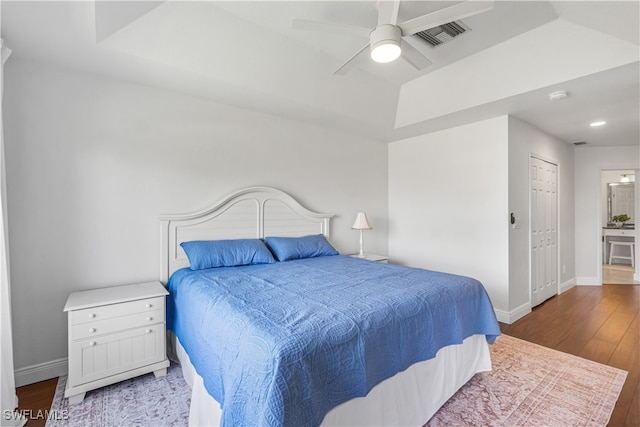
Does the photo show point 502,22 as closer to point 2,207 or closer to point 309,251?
point 309,251

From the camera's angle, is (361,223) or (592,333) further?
(361,223)

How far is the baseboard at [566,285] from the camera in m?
4.49

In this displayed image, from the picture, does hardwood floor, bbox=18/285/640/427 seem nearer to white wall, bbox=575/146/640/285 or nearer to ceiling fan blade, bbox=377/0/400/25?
white wall, bbox=575/146/640/285

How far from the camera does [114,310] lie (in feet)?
6.68

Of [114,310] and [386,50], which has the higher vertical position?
[386,50]

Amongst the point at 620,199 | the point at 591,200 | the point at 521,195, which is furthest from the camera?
the point at 620,199

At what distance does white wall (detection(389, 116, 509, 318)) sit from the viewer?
3.40 meters

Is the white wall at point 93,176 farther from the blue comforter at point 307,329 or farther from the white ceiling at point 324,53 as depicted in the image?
the blue comforter at point 307,329

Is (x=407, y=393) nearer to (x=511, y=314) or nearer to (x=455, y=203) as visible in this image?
(x=511, y=314)

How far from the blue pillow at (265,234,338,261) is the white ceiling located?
1460 mm

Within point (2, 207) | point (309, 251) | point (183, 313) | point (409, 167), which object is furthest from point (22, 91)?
point (409, 167)

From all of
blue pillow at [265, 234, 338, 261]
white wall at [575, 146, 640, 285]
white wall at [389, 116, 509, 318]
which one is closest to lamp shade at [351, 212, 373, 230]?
blue pillow at [265, 234, 338, 261]

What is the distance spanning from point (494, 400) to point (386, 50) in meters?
2.42

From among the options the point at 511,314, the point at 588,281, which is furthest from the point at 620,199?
the point at 511,314
